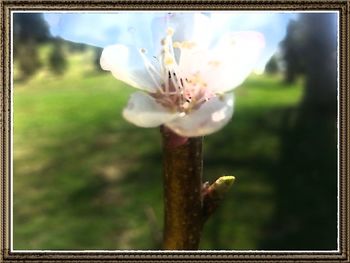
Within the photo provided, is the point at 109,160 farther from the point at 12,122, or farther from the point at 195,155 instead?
the point at 195,155

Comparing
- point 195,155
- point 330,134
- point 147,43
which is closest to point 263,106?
point 330,134

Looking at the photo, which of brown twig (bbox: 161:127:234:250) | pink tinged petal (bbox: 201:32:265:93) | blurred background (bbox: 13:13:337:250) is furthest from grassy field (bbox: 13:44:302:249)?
brown twig (bbox: 161:127:234:250)

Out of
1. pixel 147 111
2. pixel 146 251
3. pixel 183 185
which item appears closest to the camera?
pixel 183 185

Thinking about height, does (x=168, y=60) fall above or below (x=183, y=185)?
above

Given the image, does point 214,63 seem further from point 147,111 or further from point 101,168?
point 101,168

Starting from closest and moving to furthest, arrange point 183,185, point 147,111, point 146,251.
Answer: point 183,185 → point 147,111 → point 146,251

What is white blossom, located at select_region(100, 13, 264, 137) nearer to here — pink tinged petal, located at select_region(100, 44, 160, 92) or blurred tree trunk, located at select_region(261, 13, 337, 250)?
pink tinged petal, located at select_region(100, 44, 160, 92)

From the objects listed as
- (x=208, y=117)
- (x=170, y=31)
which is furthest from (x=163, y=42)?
(x=208, y=117)
